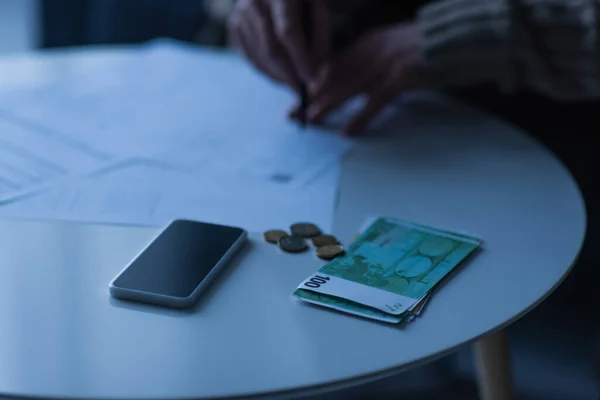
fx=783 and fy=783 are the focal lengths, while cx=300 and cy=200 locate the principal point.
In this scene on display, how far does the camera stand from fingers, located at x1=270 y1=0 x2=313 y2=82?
94 cm

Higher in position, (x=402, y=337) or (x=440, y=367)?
(x=402, y=337)

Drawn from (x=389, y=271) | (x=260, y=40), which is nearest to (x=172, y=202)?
(x=389, y=271)

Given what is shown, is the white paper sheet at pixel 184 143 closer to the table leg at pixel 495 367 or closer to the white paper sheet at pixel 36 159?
the white paper sheet at pixel 36 159

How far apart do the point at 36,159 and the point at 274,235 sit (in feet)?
1.01

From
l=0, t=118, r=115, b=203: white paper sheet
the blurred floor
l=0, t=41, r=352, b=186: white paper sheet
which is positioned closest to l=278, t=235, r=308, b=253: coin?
l=0, t=41, r=352, b=186: white paper sheet

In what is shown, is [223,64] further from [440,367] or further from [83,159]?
[440,367]

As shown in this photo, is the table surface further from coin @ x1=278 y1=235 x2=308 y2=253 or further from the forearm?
the forearm

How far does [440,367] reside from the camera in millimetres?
1250

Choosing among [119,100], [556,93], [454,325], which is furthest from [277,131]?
[454,325]

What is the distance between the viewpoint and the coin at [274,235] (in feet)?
2.17

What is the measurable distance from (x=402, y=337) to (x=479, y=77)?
500mm

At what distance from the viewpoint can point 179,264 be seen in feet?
1.95

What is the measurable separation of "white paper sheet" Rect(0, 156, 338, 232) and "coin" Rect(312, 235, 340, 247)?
24 millimetres

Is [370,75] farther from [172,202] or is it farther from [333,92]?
[172,202]
